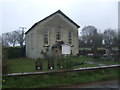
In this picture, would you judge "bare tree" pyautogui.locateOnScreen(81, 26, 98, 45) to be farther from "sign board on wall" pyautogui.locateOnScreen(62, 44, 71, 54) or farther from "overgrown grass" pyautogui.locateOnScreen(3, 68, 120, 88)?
"overgrown grass" pyautogui.locateOnScreen(3, 68, 120, 88)

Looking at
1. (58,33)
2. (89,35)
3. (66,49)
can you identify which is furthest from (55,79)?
(89,35)

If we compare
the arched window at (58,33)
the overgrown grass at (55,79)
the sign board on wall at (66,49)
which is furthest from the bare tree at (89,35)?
the overgrown grass at (55,79)

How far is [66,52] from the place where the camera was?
30.0 meters

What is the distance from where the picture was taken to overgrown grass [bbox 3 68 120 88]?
29.2ft

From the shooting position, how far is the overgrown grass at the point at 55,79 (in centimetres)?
889

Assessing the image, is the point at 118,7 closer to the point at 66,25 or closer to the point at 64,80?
the point at 64,80

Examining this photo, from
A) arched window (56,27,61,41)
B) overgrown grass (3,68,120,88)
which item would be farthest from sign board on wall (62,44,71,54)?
overgrown grass (3,68,120,88)

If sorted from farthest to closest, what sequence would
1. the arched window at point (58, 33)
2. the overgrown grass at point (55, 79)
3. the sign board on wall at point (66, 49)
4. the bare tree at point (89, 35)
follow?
the bare tree at point (89, 35) < the arched window at point (58, 33) < the sign board on wall at point (66, 49) < the overgrown grass at point (55, 79)

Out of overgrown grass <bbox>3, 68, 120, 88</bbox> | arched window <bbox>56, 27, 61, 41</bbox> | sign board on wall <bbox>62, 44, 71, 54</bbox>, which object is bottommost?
overgrown grass <bbox>3, 68, 120, 88</bbox>

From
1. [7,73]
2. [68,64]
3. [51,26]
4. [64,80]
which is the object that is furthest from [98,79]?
[51,26]

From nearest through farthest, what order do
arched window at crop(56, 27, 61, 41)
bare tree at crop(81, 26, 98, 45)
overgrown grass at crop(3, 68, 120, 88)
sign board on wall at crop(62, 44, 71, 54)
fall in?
1. overgrown grass at crop(3, 68, 120, 88)
2. sign board on wall at crop(62, 44, 71, 54)
3. arched window at crop(56, 27, 61, 41)
4. bare tree at crop(81, 26, 98, 45)

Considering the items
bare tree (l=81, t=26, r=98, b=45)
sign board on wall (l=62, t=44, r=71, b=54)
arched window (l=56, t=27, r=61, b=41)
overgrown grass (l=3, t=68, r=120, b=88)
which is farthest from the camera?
bare tree (l=81, t=26, r=98, b=45)

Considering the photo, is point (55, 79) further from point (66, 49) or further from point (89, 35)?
point (89, 35)

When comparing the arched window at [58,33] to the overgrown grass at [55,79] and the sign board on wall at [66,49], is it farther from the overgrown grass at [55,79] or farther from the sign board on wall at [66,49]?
the overgrown grass at [55,79]
